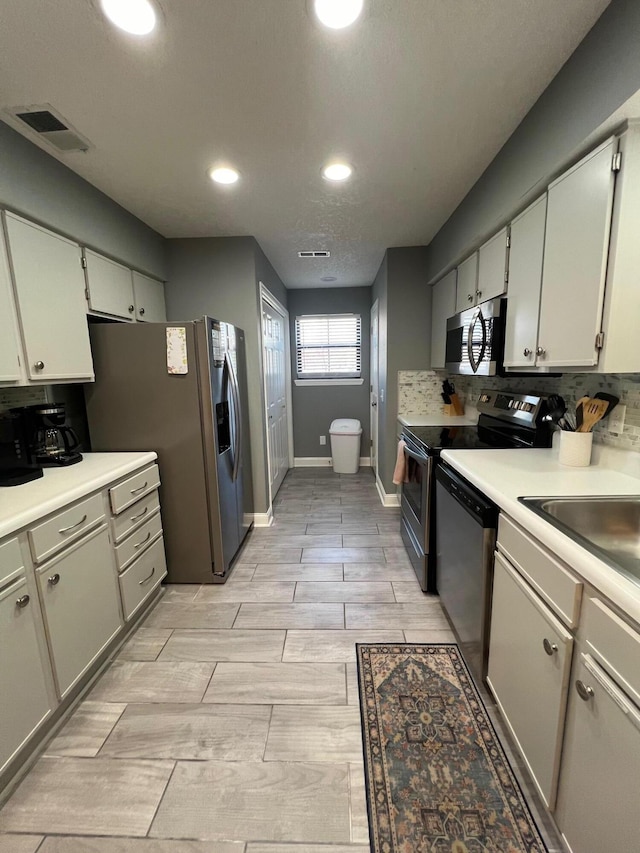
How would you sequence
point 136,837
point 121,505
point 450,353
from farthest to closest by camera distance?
1. point 450,353
2. point 121,505
3. point 136,837

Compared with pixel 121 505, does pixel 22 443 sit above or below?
above

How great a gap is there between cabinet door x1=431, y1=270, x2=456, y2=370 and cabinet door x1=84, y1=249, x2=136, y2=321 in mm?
2381

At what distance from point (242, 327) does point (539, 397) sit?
227 cm

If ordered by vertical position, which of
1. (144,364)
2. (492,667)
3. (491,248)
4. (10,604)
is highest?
(491,248)

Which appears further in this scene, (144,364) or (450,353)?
(450,353)

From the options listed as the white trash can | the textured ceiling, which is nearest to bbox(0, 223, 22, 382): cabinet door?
the textured ceiling

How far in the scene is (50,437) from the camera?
1.88m

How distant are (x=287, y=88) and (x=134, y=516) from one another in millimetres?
2118

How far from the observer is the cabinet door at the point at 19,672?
1185 millimetres

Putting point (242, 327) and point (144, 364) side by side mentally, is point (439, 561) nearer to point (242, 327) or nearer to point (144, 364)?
point (144, 364)

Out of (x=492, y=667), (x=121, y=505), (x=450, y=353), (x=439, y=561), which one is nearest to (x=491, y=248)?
(x=450, y=353)

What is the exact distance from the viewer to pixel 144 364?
220 centimetres

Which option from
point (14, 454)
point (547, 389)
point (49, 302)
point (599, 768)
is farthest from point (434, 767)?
point (49, 302)

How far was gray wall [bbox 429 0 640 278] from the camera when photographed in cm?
105
